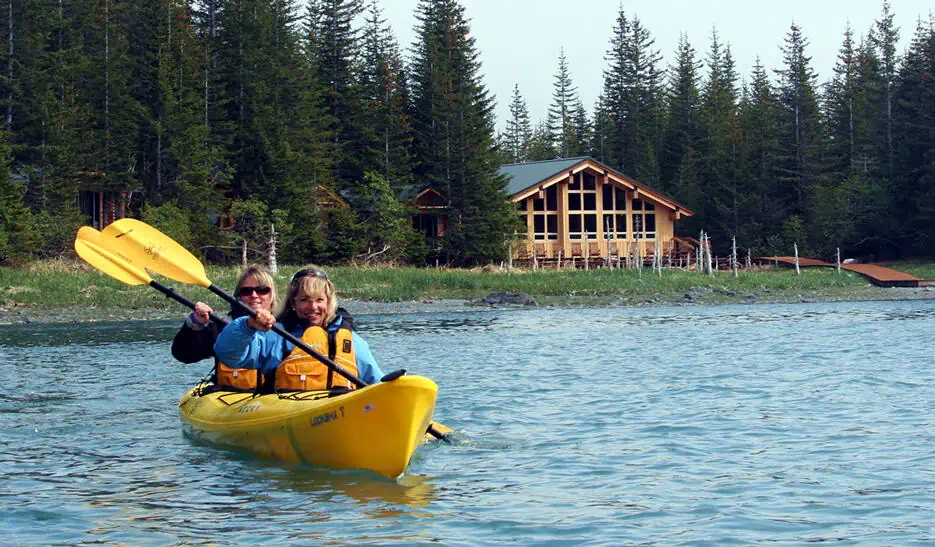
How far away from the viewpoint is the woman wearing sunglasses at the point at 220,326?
9.32 m

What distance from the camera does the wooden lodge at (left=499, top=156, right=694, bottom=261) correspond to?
48.7 m

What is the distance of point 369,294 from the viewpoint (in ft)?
111

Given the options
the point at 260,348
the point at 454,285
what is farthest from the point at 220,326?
the point at 454,285

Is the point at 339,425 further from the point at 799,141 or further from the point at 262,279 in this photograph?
the point at 799,141

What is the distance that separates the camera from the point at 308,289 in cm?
895

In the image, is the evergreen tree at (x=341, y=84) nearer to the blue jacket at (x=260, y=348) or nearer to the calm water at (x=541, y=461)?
the calm water at (x=541, y=461)

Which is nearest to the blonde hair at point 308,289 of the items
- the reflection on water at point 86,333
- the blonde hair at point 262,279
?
the blonde hair at point 262,279

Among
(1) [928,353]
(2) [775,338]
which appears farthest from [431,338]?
(1) [928,353]

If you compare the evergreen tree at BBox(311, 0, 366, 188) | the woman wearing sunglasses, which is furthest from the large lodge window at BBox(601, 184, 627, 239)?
the woman wearing sunglasses

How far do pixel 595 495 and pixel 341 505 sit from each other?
184cm

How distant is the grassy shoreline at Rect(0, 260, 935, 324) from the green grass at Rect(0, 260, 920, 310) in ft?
0.09

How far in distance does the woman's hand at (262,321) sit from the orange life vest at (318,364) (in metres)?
0.69

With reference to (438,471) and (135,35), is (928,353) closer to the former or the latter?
(438,471)

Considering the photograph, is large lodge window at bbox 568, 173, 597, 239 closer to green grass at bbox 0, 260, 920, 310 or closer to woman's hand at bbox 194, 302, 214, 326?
green grass at bbox 0, 260, 920, 310
